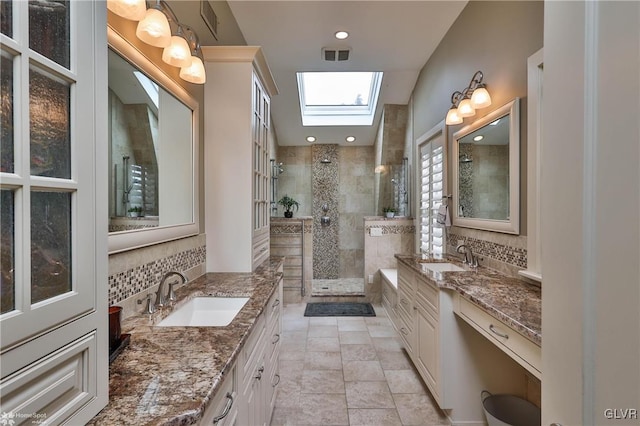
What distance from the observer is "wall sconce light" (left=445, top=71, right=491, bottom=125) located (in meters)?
2.30

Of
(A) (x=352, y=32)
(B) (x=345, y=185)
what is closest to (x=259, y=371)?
(A) (x=352, y=32)

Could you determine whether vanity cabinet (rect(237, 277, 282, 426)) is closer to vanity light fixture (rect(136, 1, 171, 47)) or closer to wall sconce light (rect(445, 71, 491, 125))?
vanity light fixture (rect(136, 1, 171, 47))

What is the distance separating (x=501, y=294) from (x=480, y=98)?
149 centimetres

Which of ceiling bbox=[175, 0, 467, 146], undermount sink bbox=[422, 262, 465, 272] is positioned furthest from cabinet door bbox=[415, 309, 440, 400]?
ceiling bbox=[175, 0, 467, 146]

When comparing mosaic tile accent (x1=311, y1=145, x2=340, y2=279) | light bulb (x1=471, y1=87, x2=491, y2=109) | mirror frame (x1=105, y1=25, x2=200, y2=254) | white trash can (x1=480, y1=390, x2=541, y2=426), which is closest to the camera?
mirror frame (x1=105, y1=25, x2=200, y2=254)

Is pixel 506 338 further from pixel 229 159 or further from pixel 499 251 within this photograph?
pixel 229 159

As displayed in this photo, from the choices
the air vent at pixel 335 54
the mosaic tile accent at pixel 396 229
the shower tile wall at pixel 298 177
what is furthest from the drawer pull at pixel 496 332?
the shower tile wall at pixel 298 177

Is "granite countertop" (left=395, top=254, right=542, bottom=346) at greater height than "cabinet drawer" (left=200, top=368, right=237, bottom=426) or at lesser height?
greater

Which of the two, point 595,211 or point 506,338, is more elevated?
point 595,211

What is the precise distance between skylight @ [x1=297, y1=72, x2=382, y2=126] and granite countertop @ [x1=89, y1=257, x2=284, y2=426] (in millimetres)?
4092

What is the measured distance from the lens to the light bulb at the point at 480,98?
2275 mm

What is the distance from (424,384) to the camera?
240 centimetres

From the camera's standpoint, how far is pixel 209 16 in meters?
2.25

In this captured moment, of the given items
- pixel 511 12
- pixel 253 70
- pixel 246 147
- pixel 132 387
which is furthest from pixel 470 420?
pixel 253 70
